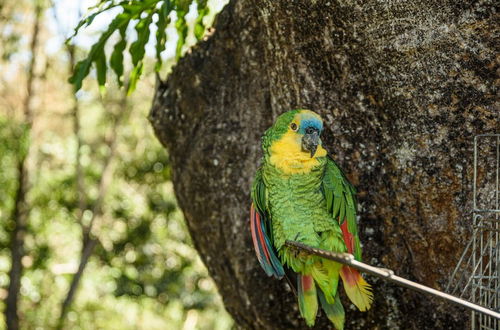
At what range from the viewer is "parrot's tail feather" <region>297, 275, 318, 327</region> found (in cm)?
129

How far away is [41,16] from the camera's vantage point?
427 cm

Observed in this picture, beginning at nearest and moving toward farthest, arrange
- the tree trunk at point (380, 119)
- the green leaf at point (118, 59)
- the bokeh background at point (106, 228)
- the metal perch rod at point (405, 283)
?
the metal perch rod at point (405, 283)
the tree trunk at point (380, 119)
the green leaf at point (118, 59)
the bokeh background at point (106, 228)

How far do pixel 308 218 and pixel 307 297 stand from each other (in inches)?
7.6

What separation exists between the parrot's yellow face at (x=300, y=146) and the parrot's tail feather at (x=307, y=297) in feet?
0.90

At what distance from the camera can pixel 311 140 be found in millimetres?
1192

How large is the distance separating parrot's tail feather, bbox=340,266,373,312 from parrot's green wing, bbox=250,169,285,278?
0.54 ft

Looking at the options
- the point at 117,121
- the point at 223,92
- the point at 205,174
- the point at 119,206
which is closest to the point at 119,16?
the point at 223,92

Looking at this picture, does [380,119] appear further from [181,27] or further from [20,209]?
[20,209]

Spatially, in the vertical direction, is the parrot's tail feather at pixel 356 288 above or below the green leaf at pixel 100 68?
below

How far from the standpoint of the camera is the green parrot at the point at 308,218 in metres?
1.27

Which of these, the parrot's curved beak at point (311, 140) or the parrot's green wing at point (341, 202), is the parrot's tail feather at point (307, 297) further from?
the parrot's curved beak at point (311, 140)

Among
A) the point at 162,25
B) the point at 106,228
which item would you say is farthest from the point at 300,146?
the point at 106,228

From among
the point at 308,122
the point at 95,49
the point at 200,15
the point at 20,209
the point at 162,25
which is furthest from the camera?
the point at 20,209

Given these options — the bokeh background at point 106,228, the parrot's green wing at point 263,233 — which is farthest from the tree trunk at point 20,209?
the parrot's green wing at point 263,233
